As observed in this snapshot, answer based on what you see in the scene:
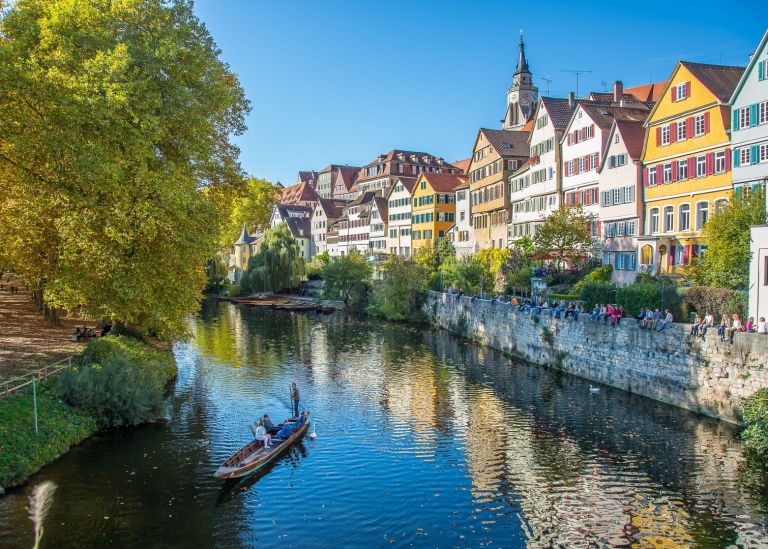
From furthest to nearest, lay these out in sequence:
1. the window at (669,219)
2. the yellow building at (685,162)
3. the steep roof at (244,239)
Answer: the steep roof at (244,239) < the window at (669,219) < the yellow building at (685,162)

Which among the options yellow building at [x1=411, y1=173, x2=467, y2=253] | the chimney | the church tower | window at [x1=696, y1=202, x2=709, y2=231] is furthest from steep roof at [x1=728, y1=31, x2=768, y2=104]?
the church tower

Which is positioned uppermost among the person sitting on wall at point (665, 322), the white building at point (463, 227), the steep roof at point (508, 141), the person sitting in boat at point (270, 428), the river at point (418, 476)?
the steep roof at point (508, 141)

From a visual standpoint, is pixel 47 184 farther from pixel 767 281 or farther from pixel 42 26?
pixel 767 281

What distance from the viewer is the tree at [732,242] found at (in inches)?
1109

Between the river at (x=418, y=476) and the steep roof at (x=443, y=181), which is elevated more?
the steep roof at (x=443, y=181)

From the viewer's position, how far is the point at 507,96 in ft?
327

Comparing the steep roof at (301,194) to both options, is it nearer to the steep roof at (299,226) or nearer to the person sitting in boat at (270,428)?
the steep roof at (299,226)

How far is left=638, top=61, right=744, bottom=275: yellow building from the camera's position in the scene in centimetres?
3450

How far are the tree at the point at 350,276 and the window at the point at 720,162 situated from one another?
3923cm

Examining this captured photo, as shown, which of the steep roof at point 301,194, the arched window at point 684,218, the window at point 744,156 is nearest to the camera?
the window at point 744,156

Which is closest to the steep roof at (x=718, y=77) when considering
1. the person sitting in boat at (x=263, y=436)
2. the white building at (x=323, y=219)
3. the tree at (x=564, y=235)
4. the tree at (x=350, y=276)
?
the tree at (x=564, y=235)

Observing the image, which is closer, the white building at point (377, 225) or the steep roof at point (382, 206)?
the white building at point (377, 225)

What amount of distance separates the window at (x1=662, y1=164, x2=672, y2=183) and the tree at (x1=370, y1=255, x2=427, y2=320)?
78.6 ft

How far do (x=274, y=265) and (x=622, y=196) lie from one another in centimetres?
4943
